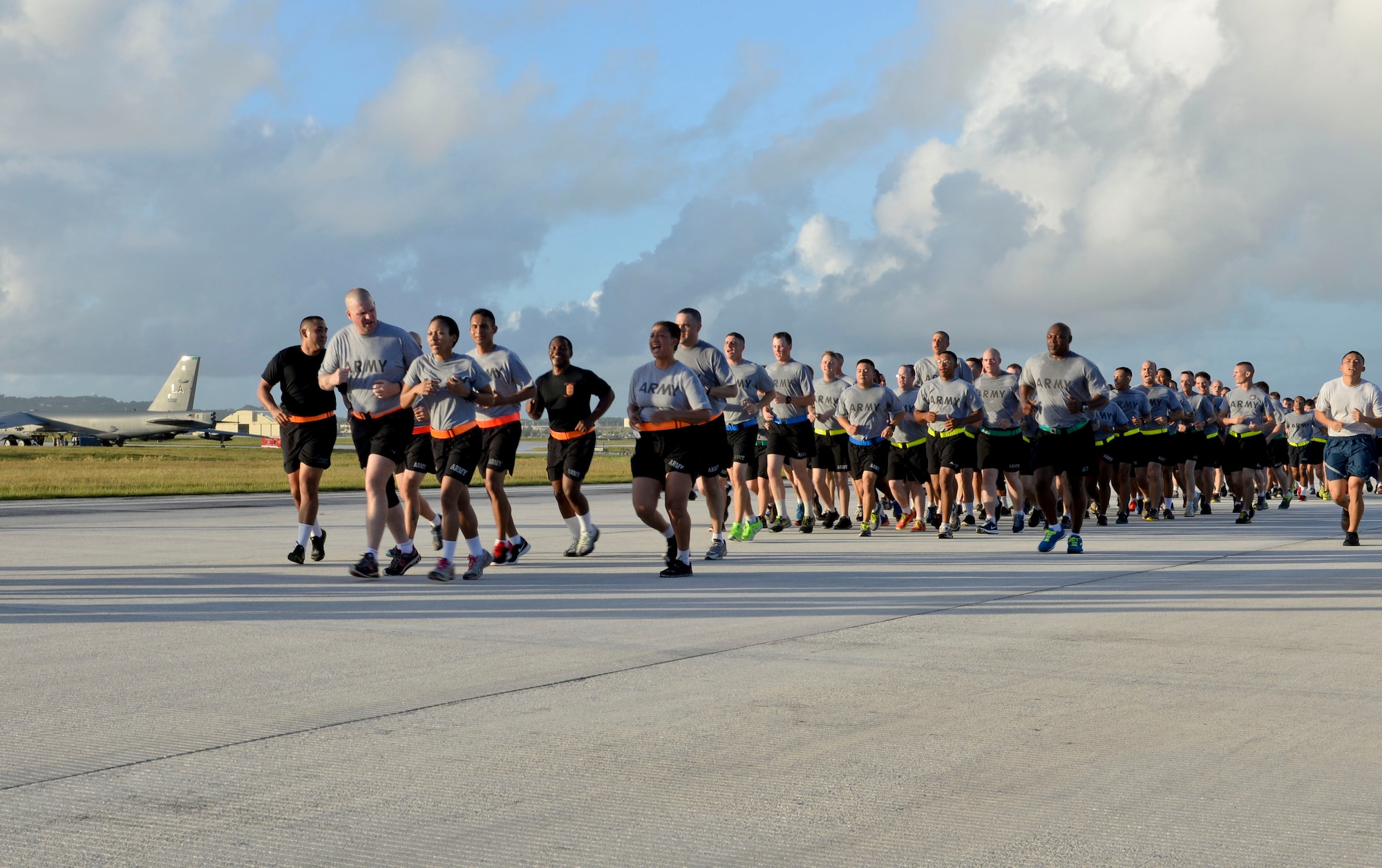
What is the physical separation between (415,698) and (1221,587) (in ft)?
21.2

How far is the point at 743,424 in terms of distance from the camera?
48.8 ft

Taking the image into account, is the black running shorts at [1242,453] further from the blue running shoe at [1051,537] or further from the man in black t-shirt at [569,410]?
the man in black t-shirt at [569,410]

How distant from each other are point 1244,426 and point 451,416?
14.3 metres

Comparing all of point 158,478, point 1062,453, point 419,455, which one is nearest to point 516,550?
point 419,455

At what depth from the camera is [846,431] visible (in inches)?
626

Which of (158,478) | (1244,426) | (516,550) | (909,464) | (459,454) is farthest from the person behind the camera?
(158,478)

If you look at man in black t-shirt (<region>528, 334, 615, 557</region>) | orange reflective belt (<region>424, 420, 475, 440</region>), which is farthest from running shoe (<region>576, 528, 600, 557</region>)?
orange reflective belt (<region>424, 420, 475, 440</region>)

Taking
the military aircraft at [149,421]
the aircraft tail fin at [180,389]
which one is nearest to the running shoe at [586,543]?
the military aircraft at [149,421]

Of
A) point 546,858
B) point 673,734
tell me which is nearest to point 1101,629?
point 673,734

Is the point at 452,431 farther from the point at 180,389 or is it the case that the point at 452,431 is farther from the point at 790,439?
the point at 180,389

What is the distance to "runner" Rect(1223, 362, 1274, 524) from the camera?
19984mm

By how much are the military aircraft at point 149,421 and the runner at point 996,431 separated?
3770 inches

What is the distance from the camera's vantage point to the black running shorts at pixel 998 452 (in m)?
15.6

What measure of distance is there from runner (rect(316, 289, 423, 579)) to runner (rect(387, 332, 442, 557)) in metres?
0.11
